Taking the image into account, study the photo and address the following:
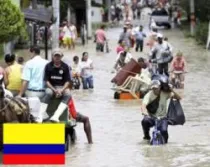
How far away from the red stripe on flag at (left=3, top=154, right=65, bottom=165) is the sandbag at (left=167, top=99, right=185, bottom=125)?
295 cm

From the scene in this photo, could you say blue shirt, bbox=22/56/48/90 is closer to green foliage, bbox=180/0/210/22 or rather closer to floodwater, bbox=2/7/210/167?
floodwater, bbox=2/7/210/167

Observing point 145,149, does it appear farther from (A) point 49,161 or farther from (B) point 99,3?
(B) point 99,3

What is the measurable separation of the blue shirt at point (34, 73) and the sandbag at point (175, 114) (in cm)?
249

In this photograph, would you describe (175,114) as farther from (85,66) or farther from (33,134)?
(85,66)

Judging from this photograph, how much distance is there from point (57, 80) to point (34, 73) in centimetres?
87

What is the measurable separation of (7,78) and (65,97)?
2400 millimetres

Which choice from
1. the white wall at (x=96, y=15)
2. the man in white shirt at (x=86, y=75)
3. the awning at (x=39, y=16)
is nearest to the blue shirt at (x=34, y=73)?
the man in white shirt at (x=86, y=75)

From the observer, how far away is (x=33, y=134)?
43.7ft

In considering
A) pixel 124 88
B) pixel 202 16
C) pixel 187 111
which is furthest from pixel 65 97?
pixel 202 16

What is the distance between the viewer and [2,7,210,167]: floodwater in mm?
13836

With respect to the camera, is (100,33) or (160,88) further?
(100,33)

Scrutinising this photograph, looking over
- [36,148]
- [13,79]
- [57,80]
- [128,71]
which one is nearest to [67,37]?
[128,71]

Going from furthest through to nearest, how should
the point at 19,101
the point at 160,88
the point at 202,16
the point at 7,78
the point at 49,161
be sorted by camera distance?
the point at 202,16 < the point at 7,78 < the point at 160,88 < the point at 19,101 < the point at 49,161

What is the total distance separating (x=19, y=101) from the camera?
14.5 m
